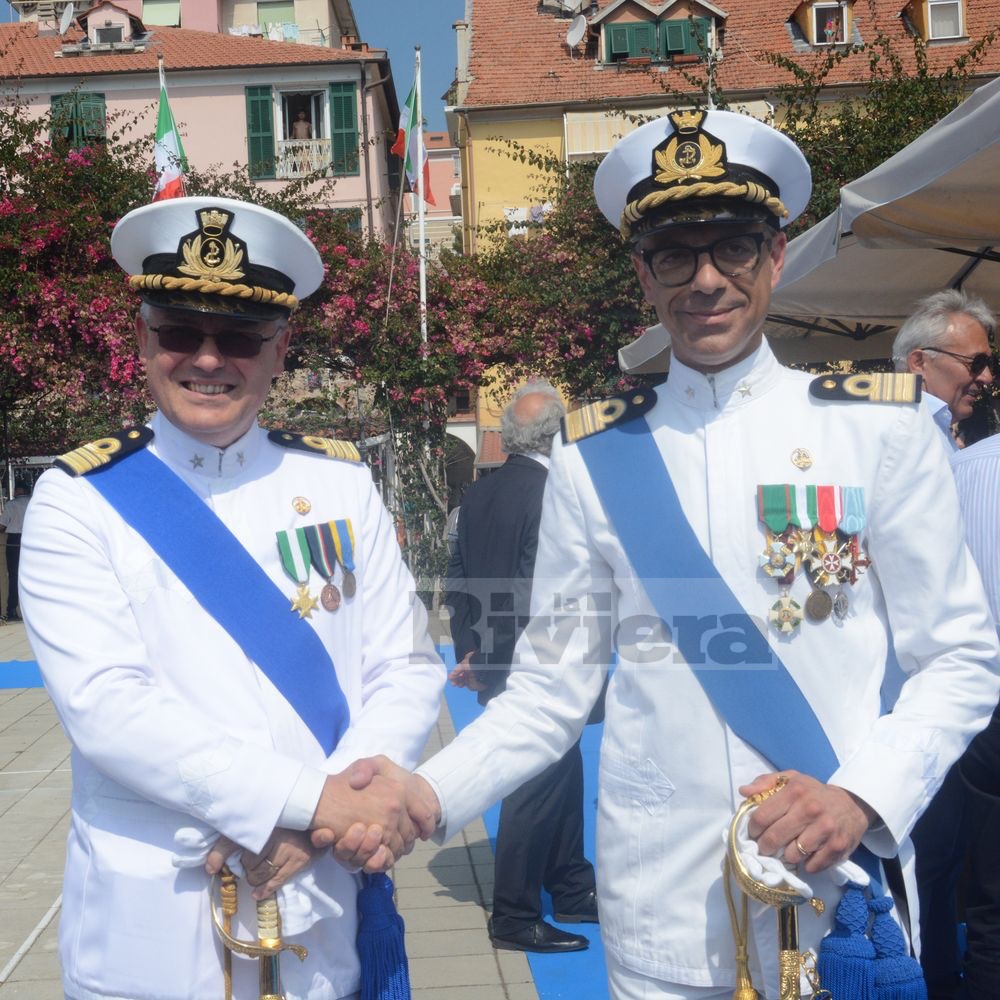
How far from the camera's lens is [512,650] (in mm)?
5039

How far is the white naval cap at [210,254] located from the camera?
2.40 meters

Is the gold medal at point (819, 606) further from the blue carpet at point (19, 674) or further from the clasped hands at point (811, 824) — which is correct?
the blue carpet at point (19, 674)

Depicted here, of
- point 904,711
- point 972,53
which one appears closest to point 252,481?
point 904,711

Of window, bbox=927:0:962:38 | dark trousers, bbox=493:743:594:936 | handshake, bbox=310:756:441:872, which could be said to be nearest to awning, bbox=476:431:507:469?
window, bbox=927:0:962:38

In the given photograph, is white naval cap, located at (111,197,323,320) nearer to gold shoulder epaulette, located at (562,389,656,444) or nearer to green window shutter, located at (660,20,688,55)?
gold shoulder epaulette, located at (562,389,656,444)

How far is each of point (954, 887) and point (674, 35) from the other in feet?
88.9

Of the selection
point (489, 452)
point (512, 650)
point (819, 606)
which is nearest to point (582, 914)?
point (512, 650)

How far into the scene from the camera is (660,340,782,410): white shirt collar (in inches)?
90.2

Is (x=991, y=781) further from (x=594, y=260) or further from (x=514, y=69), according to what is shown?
(x=514, y=69)

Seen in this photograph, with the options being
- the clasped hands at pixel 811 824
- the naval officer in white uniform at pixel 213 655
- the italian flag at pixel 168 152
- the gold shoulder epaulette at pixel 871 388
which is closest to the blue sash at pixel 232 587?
the naval officer in white uniform at pixel 213 655

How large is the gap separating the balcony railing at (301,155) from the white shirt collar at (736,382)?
2969cm

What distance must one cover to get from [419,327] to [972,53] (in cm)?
646

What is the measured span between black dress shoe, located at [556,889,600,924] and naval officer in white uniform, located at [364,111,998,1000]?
104 inches

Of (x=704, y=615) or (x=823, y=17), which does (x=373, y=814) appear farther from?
(x=823, y=17)
